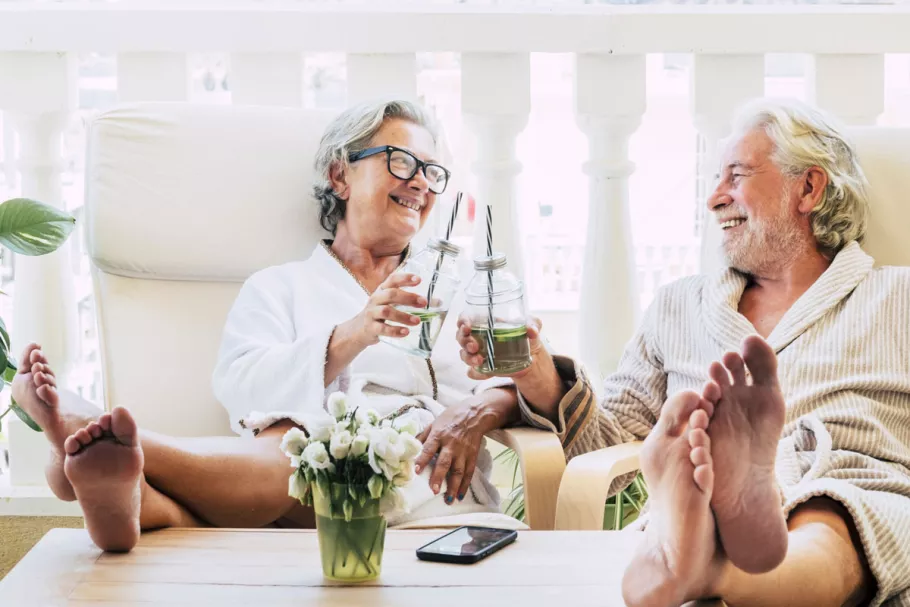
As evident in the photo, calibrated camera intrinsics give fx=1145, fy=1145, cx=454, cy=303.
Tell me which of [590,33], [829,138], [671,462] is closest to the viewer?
[671,462]

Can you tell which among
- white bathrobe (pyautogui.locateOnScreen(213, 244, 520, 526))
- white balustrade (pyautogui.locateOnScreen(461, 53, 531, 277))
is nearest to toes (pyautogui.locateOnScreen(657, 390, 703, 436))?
white bathrobe (pyautogui.locateOnScreen(213, 244, 520, 526))

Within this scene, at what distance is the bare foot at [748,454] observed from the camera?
1308 mm

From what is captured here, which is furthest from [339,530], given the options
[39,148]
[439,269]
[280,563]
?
[39,148]

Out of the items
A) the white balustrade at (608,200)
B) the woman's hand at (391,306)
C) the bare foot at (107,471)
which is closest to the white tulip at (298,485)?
the bare foot at (107,471)

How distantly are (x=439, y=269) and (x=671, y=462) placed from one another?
45 cm

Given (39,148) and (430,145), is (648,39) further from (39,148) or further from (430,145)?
(39,148)

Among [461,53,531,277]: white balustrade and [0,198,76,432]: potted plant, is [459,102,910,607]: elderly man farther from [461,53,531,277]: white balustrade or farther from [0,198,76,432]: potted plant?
[0,198,76,432]: potted plant

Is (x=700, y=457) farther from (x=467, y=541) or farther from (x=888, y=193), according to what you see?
(x=888, y=193)

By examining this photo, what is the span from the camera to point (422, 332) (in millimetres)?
1711

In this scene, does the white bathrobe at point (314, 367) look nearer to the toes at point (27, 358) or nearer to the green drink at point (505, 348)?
the green drink at point (505, 348)

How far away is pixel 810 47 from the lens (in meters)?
2.56

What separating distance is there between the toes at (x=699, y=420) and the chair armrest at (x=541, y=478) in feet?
1.78

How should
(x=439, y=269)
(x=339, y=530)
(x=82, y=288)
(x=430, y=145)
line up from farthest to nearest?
1. (x=82, y=288)
2. (x=430, y=145)
3. (x=439, y=269)
4. (x=339, y=530)

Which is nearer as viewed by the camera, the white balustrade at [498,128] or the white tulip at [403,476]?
the white tulip at [403,476]
